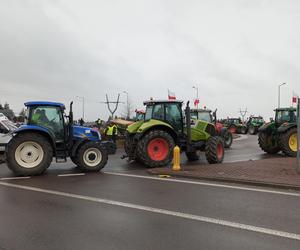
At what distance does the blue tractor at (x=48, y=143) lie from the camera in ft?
39.3

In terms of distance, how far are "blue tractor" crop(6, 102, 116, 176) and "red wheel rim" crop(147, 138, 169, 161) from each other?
178 cm

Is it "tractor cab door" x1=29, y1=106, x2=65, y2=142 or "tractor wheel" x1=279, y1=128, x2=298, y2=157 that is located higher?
"tractor cab door" x1=29, y1=106, x2=65, y2=142

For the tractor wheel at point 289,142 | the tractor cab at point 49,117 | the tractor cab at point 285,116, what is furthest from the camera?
the tractor cab at point 285,116

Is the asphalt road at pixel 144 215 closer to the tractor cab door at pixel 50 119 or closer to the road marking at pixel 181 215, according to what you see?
the road marking at pixel 181 215

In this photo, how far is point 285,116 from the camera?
1908 centimetres

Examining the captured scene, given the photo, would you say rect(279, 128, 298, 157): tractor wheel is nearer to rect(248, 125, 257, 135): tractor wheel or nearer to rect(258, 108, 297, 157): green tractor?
rect(258, 108, 297, 157): green tractor

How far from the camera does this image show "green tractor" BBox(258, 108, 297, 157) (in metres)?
17.8

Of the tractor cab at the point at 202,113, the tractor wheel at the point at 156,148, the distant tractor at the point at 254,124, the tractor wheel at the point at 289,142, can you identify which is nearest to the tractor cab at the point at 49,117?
the tractor wheel at the point at 156,148

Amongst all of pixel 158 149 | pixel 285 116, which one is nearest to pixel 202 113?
pixel 285 116

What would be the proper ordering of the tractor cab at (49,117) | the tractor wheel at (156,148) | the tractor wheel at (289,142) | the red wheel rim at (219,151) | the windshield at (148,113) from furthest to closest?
the tractor wheel at (289,142)
the windshield at (148,113)
the red wheel rim at (219,151)
the tractor wheel at (156,148)
the tractor cab at (49,117)

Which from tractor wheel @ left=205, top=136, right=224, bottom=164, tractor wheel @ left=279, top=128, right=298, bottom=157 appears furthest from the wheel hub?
tractor wheel @ left=279, top=128, right=298, bottom=157

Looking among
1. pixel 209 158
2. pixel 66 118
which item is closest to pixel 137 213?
pixel 66 118

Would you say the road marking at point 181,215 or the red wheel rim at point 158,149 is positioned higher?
the red wheel rim at point 158,149

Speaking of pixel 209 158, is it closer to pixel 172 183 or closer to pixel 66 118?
pixel 172 183
